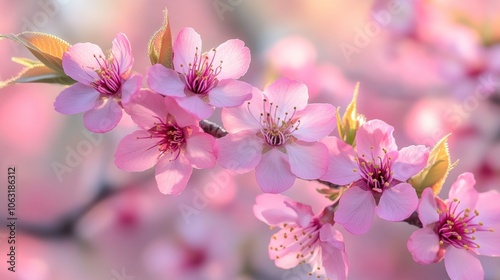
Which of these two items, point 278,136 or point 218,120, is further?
point 218,120

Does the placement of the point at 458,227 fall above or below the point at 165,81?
below

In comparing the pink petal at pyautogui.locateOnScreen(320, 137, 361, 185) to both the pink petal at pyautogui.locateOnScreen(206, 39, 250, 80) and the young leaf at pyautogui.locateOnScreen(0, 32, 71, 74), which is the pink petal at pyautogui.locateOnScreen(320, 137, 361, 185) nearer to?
the pink petal at pyautogui.locateOnScreen(206, 39, 250, 80)

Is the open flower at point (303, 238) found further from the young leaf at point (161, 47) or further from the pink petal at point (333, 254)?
the young leaf at point (161, 47)

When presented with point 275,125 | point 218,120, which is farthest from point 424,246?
point 218,120

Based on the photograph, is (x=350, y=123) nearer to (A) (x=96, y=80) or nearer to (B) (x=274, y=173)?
(B) (x=274, y=173)

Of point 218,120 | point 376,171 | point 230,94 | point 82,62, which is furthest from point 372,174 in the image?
point 218,120

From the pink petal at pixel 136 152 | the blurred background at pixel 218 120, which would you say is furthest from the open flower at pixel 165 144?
the blurred background at pixel 218 120

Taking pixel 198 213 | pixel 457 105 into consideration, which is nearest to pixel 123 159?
pixel 198 213
